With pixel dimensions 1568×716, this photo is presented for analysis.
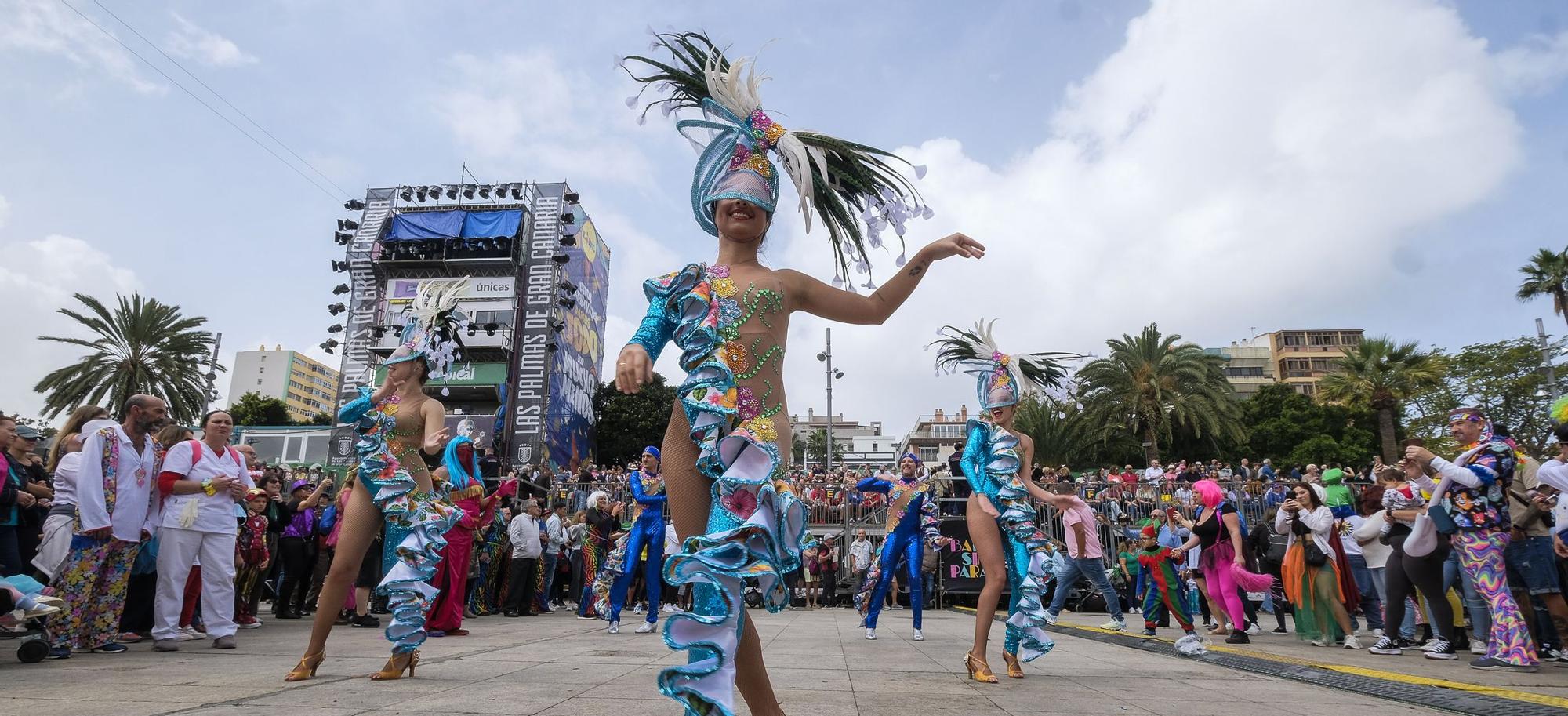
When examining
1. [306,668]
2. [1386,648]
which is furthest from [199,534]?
[1386,648]

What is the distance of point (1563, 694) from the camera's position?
4.85 meters

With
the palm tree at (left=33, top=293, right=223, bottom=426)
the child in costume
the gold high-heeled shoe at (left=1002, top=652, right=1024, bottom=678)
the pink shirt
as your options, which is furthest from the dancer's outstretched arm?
the palm tree at (left=33, top=293, right=223, bottom=426)

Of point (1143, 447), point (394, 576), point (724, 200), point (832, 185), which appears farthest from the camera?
point (1143, 447)

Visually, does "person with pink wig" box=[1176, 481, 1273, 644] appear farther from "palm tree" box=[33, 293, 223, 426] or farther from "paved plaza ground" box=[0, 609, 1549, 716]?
"palm tree" box=[33, 293, 223, 426]

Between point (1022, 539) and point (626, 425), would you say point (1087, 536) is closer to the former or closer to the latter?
point (1022, 539)

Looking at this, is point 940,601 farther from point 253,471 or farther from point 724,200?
point 724,200

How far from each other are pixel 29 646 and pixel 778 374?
5536 mm

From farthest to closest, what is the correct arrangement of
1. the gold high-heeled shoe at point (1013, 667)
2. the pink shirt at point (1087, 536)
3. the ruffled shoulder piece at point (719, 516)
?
the pink shirt at point (1087, 536) < the gold high-heeled shoe at point (1013, 667) < the ruffled shoulder piece at point (719, 516)

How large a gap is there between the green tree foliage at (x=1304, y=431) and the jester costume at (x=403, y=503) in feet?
158

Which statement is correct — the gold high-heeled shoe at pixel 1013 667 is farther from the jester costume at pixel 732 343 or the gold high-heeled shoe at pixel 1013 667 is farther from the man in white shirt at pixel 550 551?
the man in white shirt at pixel 550 551

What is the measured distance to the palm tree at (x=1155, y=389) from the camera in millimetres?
35938

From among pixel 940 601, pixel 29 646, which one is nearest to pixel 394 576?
pixel 29 646

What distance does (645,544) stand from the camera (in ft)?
30.3

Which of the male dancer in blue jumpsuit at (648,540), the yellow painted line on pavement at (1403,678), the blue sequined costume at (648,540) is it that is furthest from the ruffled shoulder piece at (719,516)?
the blue sequined costume at (648,540)
